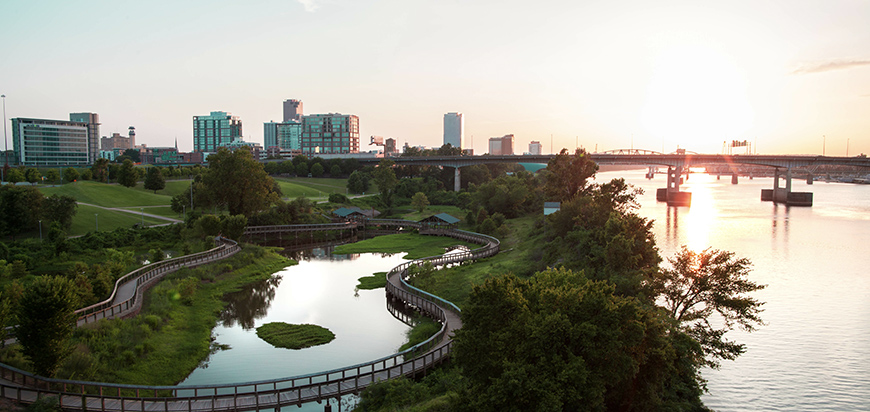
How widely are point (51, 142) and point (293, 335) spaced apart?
18206 centimetres

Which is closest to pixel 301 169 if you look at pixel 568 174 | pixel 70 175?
pixel 70 175

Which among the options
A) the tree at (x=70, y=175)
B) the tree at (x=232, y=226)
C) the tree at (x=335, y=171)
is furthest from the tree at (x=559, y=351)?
the tree at (x=335, y=171)

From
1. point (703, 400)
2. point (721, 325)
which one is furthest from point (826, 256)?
point (703, 400)

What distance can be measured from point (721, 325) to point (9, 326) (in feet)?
134

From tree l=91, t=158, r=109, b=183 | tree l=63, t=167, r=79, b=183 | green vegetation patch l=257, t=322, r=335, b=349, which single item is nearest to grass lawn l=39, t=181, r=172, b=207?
tree l=91, t=158, r=109, b=183

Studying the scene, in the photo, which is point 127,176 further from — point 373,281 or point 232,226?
point 373,281

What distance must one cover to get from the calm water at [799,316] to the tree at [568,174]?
39.5 feet

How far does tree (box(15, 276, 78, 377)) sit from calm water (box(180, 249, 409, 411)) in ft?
20.9

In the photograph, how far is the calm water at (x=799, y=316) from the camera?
26.8 meters

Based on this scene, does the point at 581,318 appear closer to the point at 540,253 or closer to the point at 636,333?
the point at 636,333

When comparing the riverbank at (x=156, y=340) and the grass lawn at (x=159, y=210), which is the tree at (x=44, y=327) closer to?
the riverbank at (x=156, y=340)

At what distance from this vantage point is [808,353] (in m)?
31.2

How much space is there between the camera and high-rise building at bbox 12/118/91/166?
166000 millimetres

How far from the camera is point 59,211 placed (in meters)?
60.5
